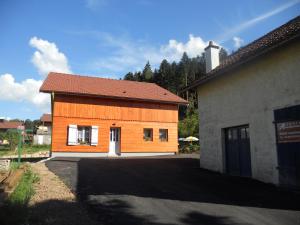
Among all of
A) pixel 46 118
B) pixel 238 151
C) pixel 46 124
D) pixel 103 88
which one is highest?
pixel 46 118

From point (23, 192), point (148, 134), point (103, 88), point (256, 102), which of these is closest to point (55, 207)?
point (23, 192)

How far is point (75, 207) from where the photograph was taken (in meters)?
7.32

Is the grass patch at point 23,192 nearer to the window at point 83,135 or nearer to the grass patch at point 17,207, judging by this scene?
the grass patch at point 17,207

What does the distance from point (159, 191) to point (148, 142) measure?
49.8ft

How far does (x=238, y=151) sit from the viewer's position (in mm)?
12672

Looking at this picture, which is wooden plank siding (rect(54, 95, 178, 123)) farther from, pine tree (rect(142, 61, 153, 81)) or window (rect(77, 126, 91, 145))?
pine tree (rect(142, 61, 153, 81))

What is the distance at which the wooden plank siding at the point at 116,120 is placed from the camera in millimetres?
21703

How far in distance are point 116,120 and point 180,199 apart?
15720 mm

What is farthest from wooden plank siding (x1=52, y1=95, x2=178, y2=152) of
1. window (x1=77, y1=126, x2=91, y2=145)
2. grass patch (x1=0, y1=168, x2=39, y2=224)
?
grass patch (x1=0, y1=168, x2=39, y2=224)

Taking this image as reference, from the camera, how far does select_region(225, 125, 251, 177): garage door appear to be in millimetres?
12141

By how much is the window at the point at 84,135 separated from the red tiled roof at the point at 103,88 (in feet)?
8.42

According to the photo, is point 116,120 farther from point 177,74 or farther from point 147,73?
point 147,73

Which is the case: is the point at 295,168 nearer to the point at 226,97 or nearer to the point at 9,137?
the point at 226,97

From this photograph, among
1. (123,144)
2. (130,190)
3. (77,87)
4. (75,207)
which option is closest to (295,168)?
(130,190)
